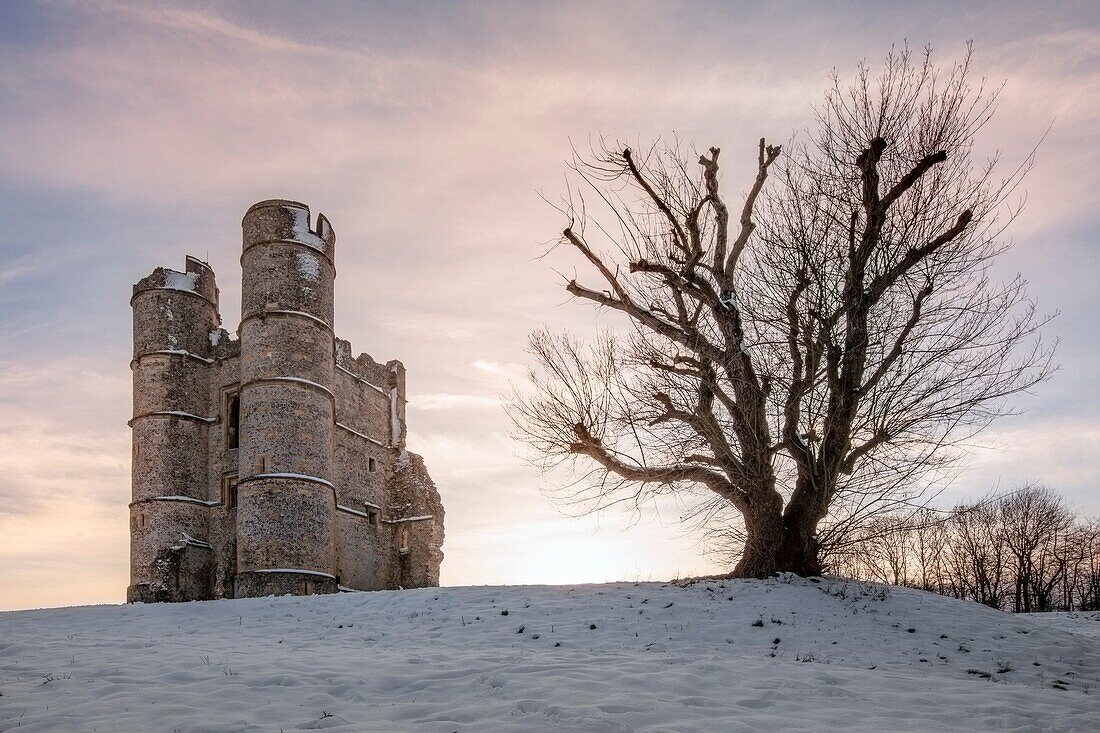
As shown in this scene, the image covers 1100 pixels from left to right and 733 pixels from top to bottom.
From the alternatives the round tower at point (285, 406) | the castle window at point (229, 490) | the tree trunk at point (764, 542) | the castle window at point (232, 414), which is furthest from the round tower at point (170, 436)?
the tree trunk at point (764, 542)

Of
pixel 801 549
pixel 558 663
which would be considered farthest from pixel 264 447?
pixel 558 663

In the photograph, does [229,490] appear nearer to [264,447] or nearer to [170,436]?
[170,436]

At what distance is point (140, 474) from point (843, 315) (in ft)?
66.8

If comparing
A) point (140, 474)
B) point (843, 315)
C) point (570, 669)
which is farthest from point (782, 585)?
point (140, 474)

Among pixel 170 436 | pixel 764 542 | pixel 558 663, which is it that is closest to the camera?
pixel 558 663

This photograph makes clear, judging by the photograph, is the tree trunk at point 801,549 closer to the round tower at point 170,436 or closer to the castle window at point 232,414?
the round tower at point 170,436

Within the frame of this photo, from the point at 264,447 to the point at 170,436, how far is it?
4264mm

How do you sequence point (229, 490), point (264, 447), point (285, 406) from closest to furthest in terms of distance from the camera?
point (264, 447) < point (285, 406) < point (229, 490)

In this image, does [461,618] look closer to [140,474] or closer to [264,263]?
[264,263]

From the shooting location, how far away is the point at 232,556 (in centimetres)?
2348

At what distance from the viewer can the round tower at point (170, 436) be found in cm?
2297

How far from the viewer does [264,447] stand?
21.7 meters

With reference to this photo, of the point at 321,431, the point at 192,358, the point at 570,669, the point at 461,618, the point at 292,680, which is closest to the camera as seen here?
the point at 292,680

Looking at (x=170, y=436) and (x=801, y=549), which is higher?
(x=170, y=436)
